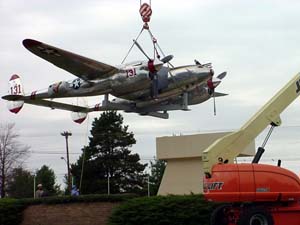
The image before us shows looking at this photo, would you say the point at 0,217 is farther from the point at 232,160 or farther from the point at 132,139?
the point at 132,139

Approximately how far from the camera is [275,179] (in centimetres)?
1363

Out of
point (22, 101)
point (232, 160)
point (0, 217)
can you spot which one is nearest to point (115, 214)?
point (0, 217)

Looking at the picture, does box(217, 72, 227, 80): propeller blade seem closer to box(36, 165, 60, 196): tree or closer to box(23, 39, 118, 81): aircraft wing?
box(23, 39, 118, 81): aircraft wing

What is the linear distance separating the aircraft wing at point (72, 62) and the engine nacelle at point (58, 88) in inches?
28.3

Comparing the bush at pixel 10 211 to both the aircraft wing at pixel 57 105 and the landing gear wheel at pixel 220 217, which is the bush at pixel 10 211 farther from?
the landing gear wheel at pixel 220 217

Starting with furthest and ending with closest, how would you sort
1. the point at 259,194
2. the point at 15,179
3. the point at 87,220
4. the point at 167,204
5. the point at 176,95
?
the point at 15,179 → the point at 176,95 → the point at 87,220 → the point at 167,204 → the point at 259,194

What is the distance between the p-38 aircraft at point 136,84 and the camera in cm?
2310

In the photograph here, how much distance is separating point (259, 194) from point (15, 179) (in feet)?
240

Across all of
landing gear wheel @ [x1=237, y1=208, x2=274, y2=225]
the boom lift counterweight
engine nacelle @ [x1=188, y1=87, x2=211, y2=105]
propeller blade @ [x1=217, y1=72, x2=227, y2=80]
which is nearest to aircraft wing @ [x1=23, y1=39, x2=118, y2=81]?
engine nacelle @ [x1=188, y1=87, x2=211, y2=105]

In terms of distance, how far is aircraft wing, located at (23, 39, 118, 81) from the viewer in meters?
21.3

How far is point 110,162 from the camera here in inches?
2916

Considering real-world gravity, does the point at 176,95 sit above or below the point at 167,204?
above

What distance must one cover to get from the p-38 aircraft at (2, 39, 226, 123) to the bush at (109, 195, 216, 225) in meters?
5.49

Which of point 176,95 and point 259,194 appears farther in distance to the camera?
point 176,95
